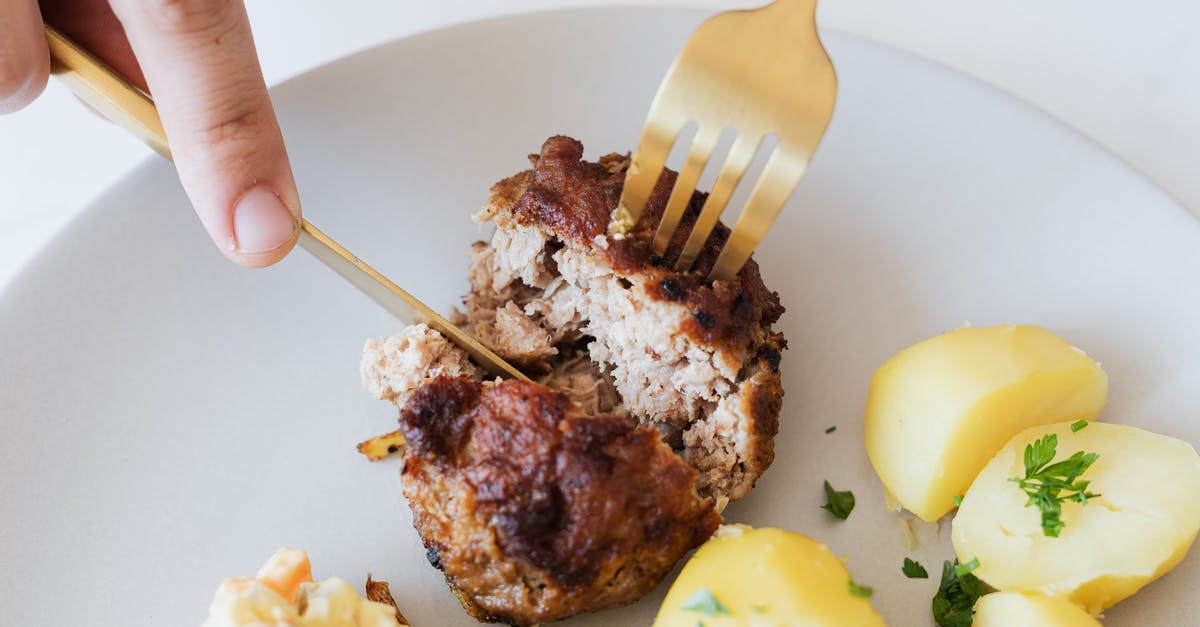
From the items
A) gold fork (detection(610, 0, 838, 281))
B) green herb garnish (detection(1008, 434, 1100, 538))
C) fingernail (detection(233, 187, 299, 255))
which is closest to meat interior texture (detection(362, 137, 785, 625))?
gold fork (detection(610, 0, 838, 281))

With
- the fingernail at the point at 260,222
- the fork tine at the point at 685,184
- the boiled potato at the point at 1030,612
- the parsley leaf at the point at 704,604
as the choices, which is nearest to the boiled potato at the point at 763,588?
the parsley leaf at the point at 704,604

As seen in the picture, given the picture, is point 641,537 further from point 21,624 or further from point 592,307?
point 21,624

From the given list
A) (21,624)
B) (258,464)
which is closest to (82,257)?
(258,464)

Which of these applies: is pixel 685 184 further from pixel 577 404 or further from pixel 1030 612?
pixel 1030 612

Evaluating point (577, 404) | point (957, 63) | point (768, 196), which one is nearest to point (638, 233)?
point (768, 196)

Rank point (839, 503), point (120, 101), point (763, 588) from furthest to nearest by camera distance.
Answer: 1. point (839, 503)
2. point (120, 101)
3. point (763, 588)
